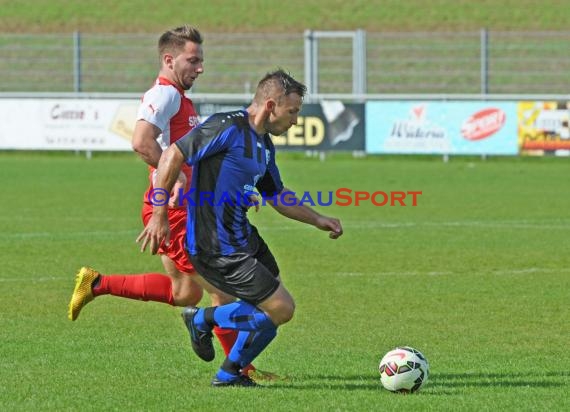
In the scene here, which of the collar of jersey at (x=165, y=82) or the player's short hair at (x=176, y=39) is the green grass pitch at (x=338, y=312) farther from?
the player's short hair at (x=176, y=39)

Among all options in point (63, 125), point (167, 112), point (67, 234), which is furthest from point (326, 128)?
point (167, 112)

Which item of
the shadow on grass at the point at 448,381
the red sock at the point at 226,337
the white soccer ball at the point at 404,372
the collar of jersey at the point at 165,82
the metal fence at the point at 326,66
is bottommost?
the shadow on grass at the point at 448,381

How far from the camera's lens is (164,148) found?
7.42 m

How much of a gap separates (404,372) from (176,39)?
8.10 ft

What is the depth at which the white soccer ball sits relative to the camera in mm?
6508

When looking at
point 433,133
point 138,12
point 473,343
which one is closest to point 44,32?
point 138,12

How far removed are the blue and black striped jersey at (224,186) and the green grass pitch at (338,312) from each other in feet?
2.71

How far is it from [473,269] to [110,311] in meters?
3.82

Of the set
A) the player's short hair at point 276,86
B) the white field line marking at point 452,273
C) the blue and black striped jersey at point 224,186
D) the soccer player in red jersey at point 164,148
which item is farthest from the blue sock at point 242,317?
the white field line marking at point 452,273

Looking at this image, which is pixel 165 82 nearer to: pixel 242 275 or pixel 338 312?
pixel 242 275

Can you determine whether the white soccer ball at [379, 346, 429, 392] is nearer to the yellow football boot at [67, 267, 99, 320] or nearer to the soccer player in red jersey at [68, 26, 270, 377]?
the soccer player in red jersey at [68, 26, 270, 377]

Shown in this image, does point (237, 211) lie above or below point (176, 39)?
below

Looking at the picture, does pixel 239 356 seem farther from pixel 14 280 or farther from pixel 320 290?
pixel 14 280

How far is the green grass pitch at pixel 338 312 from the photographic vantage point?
653 centimetres
